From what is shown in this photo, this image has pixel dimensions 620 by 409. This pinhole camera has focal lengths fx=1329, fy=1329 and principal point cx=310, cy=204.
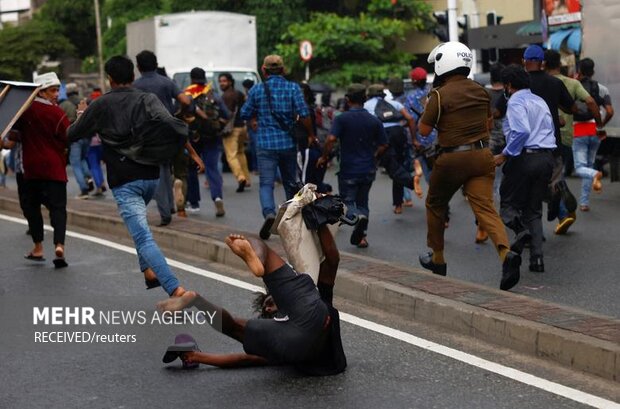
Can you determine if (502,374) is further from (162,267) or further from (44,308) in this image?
(44,308)

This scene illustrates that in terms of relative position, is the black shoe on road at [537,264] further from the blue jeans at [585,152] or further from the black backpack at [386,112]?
the black backpack at [386,112]

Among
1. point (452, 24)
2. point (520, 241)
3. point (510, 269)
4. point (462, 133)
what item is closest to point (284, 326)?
point (510, 269)

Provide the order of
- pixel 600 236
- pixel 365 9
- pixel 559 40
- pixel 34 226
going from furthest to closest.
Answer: pixel 365 9, pixel 559 40, pixel 600 236, pixel 34 226

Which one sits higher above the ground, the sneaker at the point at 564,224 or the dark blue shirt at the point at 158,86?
the dark blue shirt at the point at 158,86

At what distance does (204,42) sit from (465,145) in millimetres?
19025

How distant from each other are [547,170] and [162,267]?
3.43 m

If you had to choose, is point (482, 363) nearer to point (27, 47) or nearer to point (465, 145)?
point (465, 145)

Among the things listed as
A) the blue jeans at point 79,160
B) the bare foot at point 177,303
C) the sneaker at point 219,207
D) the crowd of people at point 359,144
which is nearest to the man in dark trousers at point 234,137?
the blue jeans at point 79,160

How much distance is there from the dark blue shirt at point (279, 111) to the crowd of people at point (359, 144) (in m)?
0.01

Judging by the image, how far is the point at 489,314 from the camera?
8102mm

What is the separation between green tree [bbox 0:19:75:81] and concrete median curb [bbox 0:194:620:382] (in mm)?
53871

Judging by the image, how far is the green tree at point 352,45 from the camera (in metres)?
41.6

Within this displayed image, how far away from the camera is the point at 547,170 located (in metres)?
10.6

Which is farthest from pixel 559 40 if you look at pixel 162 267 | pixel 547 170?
pixel 162 267
